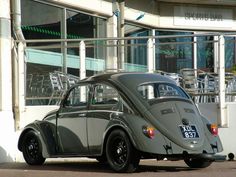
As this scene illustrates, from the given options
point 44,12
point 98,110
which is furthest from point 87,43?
point 98,110

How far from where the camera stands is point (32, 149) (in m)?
12.2

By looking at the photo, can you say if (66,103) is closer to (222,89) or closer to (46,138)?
(46,138)

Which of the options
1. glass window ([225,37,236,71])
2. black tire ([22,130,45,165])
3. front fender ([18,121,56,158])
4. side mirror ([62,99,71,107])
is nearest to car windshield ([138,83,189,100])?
side mirror ([62,99,71,107])

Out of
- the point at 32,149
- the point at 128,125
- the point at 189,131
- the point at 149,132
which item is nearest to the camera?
the point at 149,132

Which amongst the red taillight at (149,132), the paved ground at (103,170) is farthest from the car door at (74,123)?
the red taillight at (149,132)

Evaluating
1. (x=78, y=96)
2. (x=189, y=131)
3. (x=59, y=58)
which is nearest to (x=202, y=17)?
(x=59, y=58)

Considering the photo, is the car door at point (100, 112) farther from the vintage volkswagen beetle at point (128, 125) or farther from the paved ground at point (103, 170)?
the paved ground at point (103, 170)

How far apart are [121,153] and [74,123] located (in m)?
1.39

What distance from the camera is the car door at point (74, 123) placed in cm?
1120

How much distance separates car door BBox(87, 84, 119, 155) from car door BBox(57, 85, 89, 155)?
0.16 meters

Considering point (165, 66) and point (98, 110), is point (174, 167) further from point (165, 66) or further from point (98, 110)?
point (165, 66)

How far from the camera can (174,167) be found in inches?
453

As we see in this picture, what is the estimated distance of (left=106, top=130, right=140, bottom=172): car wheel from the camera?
10078 mm

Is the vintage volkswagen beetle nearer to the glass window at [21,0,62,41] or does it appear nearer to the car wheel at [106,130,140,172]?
the car wheel at [106,130,140,172]
